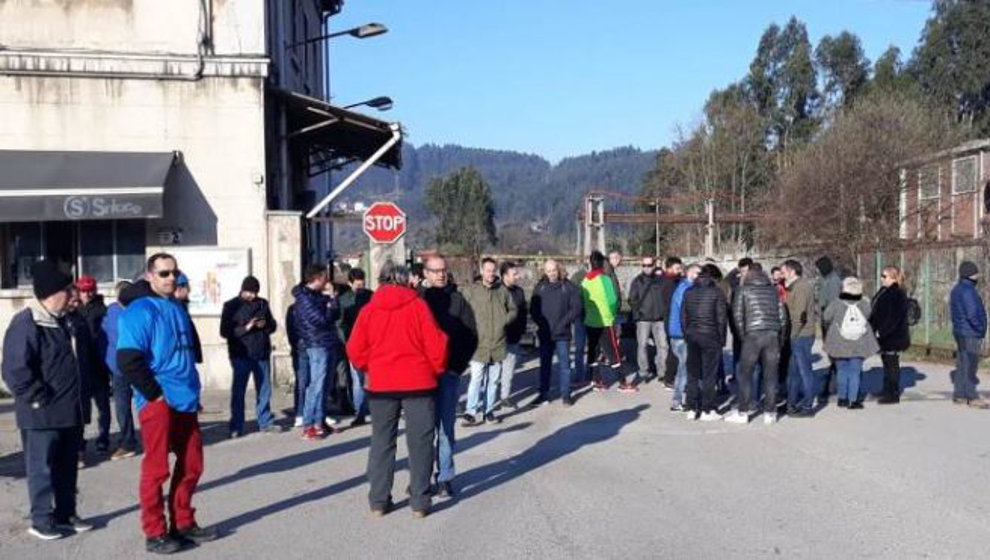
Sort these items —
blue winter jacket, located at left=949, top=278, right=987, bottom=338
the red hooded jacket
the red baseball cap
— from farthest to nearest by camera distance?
blue winter jacket, located at left=949, top=278, right=987, bottom=338
the red baseball cap
the red hooded jacket

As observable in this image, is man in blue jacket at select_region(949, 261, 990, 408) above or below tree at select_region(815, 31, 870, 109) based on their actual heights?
below

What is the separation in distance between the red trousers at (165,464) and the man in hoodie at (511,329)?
550 centimetres

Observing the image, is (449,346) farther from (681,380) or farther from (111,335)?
(681,380)

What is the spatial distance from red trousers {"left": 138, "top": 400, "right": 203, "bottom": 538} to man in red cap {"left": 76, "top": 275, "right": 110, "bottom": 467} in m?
3.65

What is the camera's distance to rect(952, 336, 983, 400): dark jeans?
12.5 metres

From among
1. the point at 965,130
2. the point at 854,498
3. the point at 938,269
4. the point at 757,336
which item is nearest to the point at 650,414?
the point at 757,336

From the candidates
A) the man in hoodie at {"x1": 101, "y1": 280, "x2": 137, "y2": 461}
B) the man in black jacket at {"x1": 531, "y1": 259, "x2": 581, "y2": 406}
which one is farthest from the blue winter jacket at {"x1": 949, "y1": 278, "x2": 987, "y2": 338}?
the man in hoodie at {"x1": 101, "y1": 280, "x2": 137, "y2": 461}

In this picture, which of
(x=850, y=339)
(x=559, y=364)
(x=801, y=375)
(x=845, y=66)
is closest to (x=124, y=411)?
(x=559, y=364)

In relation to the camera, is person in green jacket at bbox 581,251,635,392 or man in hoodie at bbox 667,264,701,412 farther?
person in green jacket at bbox 581,251,635,392

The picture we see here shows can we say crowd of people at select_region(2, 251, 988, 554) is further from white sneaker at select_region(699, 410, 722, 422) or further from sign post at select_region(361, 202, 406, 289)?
sign post at select_region(361, 202, 406, 289)

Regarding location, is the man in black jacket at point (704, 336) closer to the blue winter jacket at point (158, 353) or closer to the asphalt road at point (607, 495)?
the asphalt road at point (607, 495)

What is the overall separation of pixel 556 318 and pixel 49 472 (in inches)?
291

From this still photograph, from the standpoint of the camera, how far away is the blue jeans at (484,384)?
1171 centimetres

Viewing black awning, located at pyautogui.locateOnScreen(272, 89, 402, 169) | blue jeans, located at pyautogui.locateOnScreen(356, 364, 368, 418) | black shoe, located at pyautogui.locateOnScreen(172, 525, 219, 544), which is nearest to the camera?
black shoe, located at pyautogui.locateOnScreen(172, 525, 219, 544)
